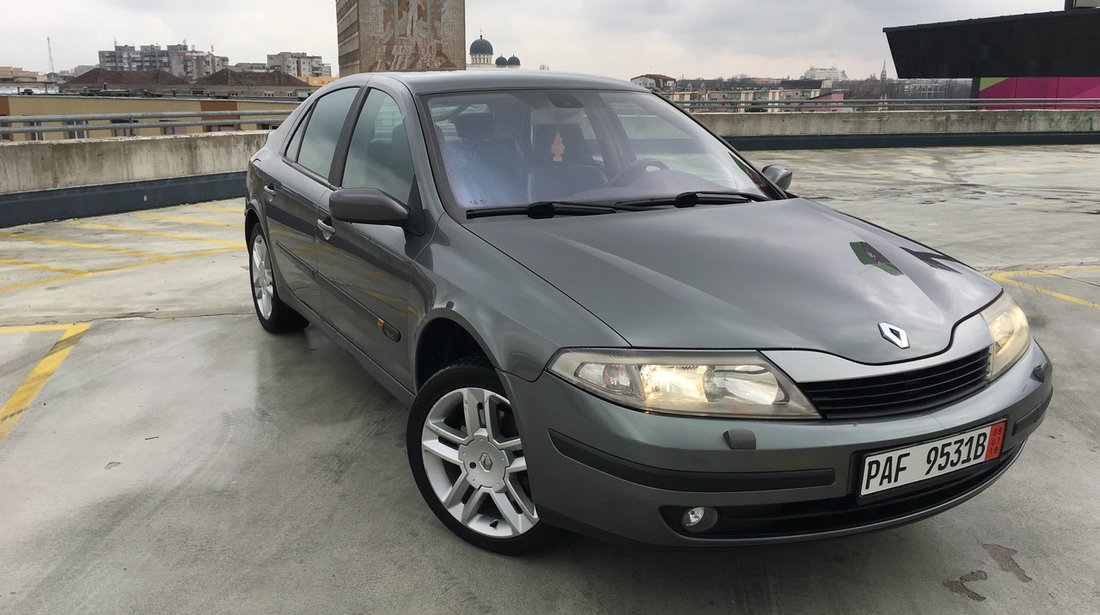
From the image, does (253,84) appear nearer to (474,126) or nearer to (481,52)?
(481,52)

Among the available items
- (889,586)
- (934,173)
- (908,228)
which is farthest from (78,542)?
(934,173)

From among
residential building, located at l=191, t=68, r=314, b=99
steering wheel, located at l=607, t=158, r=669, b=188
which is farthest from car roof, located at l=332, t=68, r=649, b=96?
residential building, located at l=191, t=68, r=314, b=99

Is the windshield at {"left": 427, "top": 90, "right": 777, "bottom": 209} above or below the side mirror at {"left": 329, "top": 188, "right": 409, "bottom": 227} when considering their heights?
above

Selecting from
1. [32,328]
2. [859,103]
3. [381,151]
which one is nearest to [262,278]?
[32,328]

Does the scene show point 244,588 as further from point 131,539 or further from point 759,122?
point 759,122

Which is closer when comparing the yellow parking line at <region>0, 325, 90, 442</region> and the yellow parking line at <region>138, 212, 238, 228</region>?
the yellow parking line at <region>0, 325, 90, 442</region>

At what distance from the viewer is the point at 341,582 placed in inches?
102

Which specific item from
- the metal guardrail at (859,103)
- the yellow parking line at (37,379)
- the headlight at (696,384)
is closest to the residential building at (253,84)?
the metal guardrail at (859,103)

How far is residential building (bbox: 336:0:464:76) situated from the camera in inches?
1889

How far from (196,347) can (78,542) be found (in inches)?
89.5

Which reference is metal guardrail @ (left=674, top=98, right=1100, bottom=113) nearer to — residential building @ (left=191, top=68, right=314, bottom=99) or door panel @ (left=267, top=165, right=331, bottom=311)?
door panel @ (left=267, top=165, right=331, bottom=311)

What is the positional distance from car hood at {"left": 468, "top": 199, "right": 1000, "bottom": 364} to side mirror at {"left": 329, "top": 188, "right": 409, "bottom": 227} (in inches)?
12.2

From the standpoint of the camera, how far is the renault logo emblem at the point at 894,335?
89.7 inches

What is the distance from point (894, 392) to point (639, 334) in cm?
66
